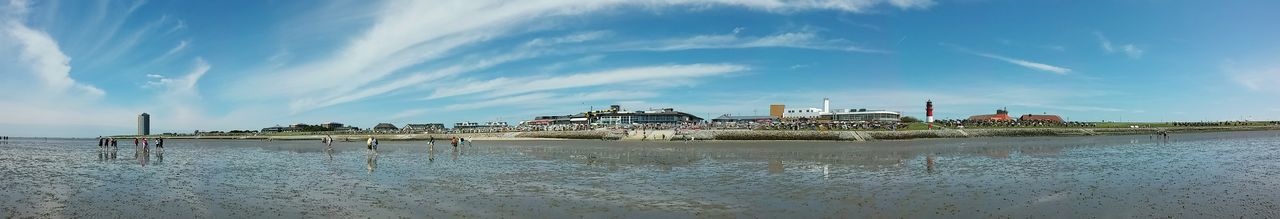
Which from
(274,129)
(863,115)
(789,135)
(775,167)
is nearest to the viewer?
(775,167)

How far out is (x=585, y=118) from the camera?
121562mm

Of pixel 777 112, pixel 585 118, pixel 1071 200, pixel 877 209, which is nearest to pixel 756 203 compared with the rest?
pixel 877 209

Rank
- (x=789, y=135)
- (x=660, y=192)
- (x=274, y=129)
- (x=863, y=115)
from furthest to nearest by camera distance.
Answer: (x=274, y=129) → (x=863, y=115) → (x=789, y=135) → (x=660, y=192)

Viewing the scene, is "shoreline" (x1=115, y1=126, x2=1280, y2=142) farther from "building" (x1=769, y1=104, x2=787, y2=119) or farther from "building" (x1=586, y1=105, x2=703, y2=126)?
"building" (x1=769, y1=104, x2=787, y2=119)

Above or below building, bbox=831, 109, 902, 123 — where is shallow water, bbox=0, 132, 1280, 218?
below

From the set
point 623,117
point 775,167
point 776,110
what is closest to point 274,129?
point 623,117

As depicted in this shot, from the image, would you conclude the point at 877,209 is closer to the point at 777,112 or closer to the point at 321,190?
the point at 321,190

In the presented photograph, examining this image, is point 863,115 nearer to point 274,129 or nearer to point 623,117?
point 623,117

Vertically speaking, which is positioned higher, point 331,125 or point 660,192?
point 331,125

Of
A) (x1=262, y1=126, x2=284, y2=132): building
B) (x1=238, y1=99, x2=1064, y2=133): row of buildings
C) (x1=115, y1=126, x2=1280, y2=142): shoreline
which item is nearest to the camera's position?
(x1=115, y1=126, x2=1280, y2=142): shoreline

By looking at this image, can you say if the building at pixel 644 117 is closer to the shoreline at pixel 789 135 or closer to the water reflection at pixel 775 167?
the shoreline at pixel 789 135

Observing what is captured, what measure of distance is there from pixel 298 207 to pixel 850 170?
16.8 metres

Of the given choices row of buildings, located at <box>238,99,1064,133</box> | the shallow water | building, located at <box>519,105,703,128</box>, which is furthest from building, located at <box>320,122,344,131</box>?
the shallow water

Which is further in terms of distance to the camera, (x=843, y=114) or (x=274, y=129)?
(x=274, y=129)
